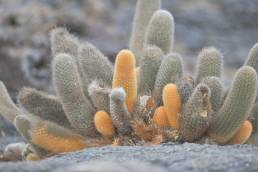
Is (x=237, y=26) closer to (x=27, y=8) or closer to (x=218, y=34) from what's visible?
(x=218, y=34)

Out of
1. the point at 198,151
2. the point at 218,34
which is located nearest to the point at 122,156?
the point at 198,151

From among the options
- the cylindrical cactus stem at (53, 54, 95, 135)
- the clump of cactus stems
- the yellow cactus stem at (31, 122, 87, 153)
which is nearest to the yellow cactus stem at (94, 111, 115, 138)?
the clump of cactus stems

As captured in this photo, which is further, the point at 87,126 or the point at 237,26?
the point at 237,26

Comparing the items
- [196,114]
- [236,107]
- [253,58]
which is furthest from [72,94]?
[253,58]

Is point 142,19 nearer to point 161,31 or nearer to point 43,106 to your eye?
point 161,31

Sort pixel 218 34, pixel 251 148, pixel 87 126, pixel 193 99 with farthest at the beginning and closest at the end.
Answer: pixel 218 34 → pixel 87 126 → pixel 193 99 → pixel 251 148

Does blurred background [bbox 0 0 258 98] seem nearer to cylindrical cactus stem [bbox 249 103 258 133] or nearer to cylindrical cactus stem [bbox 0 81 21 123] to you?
cylindrical cactus stem [bbox 0 81 21 123]
